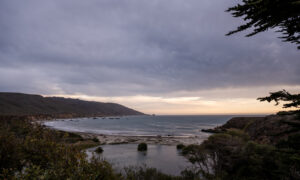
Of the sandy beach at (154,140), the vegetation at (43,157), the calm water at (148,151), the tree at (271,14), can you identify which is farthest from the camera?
the sandy beach at (154,140)

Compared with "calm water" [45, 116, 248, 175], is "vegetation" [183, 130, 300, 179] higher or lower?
higher

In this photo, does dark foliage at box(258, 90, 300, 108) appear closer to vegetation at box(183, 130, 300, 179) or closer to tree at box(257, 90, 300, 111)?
tree at box(257, 90, 300, 111)

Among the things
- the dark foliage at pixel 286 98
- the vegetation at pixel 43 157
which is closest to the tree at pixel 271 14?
the dark foliage at pixel 286 98

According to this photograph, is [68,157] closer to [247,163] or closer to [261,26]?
[261,26]

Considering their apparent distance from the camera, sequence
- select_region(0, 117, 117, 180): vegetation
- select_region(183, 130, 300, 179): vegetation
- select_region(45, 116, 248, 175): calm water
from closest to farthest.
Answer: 1. select_region(0, 117, 117, 180): vegetation
2. select_region(183, 130, 300, 179): vegetation
3. select_region(45, 116, 248, 175): calm water

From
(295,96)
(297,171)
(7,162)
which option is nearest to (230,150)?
(297,171)

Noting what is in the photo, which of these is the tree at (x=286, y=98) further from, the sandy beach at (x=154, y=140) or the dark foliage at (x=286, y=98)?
the sandy beach at (x=154, y=140)

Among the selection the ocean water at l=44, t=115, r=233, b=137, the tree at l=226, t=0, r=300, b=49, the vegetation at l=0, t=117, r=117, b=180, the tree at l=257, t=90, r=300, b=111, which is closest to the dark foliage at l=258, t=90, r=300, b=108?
the tree at l=257, t=90, r=300, b=111

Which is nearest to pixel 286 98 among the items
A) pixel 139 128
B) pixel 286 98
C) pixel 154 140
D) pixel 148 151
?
pixel 286 98

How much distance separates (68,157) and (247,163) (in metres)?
14.5

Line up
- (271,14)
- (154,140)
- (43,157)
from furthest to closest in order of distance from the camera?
(154,140), (43,157), (271,14)

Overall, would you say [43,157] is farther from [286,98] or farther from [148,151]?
[148,151]

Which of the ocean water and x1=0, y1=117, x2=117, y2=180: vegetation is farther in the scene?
the ocean water

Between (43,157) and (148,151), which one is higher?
(43,157)
